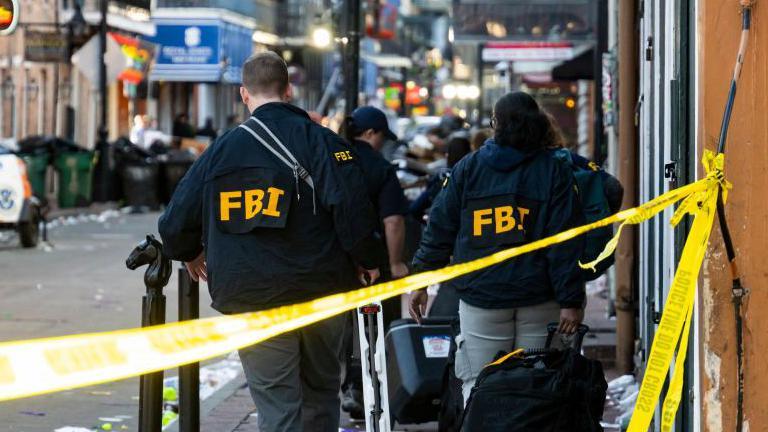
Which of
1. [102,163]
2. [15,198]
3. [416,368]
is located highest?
[102,163]

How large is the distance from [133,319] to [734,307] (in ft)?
31.2

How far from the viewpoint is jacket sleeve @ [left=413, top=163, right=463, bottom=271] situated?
718cm

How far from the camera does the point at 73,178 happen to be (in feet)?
105

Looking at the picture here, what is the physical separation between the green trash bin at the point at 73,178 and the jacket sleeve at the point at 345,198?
26.0 m

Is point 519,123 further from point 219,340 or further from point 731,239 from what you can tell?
point 219,340

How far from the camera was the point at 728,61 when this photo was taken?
214 inches

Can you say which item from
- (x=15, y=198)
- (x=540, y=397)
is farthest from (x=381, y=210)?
(x=15, y=198)

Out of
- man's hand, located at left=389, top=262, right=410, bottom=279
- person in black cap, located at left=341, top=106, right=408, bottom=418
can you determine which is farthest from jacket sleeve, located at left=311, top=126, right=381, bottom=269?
man's hand, located at left=389, top=262, right=410, bottom=279

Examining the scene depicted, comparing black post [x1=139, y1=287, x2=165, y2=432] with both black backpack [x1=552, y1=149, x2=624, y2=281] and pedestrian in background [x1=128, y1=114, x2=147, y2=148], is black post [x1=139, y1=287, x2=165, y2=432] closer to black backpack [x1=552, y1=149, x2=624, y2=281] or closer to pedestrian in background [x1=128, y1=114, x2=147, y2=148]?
black backpack [x1=552, y1=149, x2=624, y2=281]

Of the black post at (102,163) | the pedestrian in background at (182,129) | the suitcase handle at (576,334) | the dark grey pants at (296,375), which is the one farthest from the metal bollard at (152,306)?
the pedestrian in background at (182,129)

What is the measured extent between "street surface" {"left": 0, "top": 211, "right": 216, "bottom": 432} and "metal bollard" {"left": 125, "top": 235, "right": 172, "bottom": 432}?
188cm

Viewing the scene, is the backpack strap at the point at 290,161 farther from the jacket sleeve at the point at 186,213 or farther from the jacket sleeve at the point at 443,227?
the jacket sleeve at the point at 443,227

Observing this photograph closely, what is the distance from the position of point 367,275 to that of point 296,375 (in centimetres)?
53

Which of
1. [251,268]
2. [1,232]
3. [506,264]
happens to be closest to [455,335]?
[506,264]
